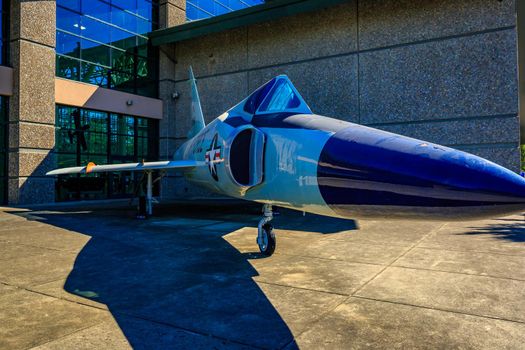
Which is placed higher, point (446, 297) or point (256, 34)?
point (256, 34)

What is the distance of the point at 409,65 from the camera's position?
13.9 metres

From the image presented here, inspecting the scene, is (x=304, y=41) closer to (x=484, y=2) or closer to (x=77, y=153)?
(x=484, y=2)

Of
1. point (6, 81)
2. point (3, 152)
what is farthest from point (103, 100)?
point (3, 152)

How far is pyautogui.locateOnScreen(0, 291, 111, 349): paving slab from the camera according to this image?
2.85m

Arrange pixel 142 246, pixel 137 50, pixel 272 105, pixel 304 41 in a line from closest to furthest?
pixel 272 105
pixel 142 246
pixel 304 41
pixel 137 50

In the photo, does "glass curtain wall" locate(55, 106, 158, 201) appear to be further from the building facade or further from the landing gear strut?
the landing gear strut

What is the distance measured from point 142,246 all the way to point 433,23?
12992 mm

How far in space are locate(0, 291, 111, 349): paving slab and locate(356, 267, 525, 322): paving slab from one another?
273 cm

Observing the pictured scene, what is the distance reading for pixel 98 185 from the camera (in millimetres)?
18703

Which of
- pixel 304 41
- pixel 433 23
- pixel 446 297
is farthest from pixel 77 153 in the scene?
pixel 446 297

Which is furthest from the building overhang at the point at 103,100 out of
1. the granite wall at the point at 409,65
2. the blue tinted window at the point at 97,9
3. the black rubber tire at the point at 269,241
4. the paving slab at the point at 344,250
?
the black rubber tire at the point at 269,241

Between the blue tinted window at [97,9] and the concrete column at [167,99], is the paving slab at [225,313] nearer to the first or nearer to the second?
the concrete column at [167,99]

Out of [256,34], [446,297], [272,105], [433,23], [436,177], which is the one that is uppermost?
[256,34]

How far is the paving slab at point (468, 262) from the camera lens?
4762mm
